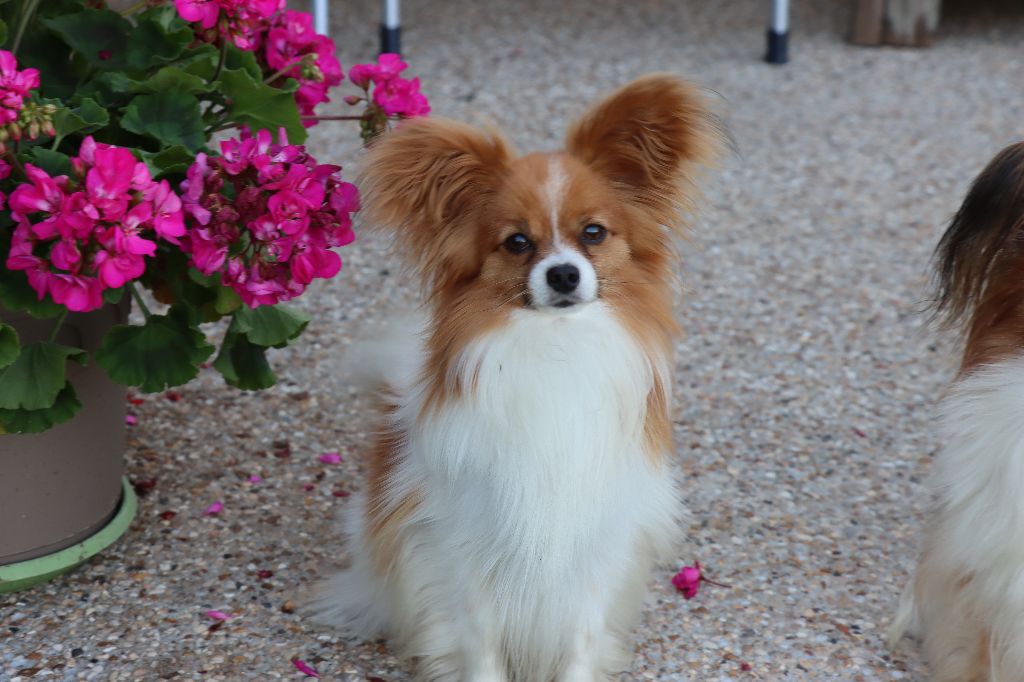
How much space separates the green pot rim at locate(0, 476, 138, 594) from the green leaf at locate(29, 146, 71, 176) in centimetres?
92

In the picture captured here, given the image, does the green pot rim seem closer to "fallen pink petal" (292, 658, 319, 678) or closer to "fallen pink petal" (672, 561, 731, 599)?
"fallen pink petal" (292, 658, 319, 678)

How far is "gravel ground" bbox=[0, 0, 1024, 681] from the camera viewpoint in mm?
2777

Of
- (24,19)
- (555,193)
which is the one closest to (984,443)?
(555,193)

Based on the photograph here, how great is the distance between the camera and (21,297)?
2453 millimetres

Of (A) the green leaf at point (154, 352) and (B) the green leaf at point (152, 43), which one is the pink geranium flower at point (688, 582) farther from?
(B) the green leaf at point (152, 43)

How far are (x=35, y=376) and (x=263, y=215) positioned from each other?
1.92 feet

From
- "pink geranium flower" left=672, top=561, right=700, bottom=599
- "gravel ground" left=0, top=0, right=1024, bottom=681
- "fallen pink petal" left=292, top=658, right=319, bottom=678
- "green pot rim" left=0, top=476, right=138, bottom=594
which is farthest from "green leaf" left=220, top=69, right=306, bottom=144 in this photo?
"pink geranium flower" left=672, top=561, right=700, bottom=599

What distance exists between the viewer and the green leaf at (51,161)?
2379mm

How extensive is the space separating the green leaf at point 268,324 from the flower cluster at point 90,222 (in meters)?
0.40

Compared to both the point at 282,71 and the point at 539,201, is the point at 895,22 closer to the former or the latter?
the point at 282,71

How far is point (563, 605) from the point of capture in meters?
2.52

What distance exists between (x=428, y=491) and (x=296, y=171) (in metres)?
0.66

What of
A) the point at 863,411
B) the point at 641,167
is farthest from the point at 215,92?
the point at 863,411

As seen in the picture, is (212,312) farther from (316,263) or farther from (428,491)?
(428,491)
